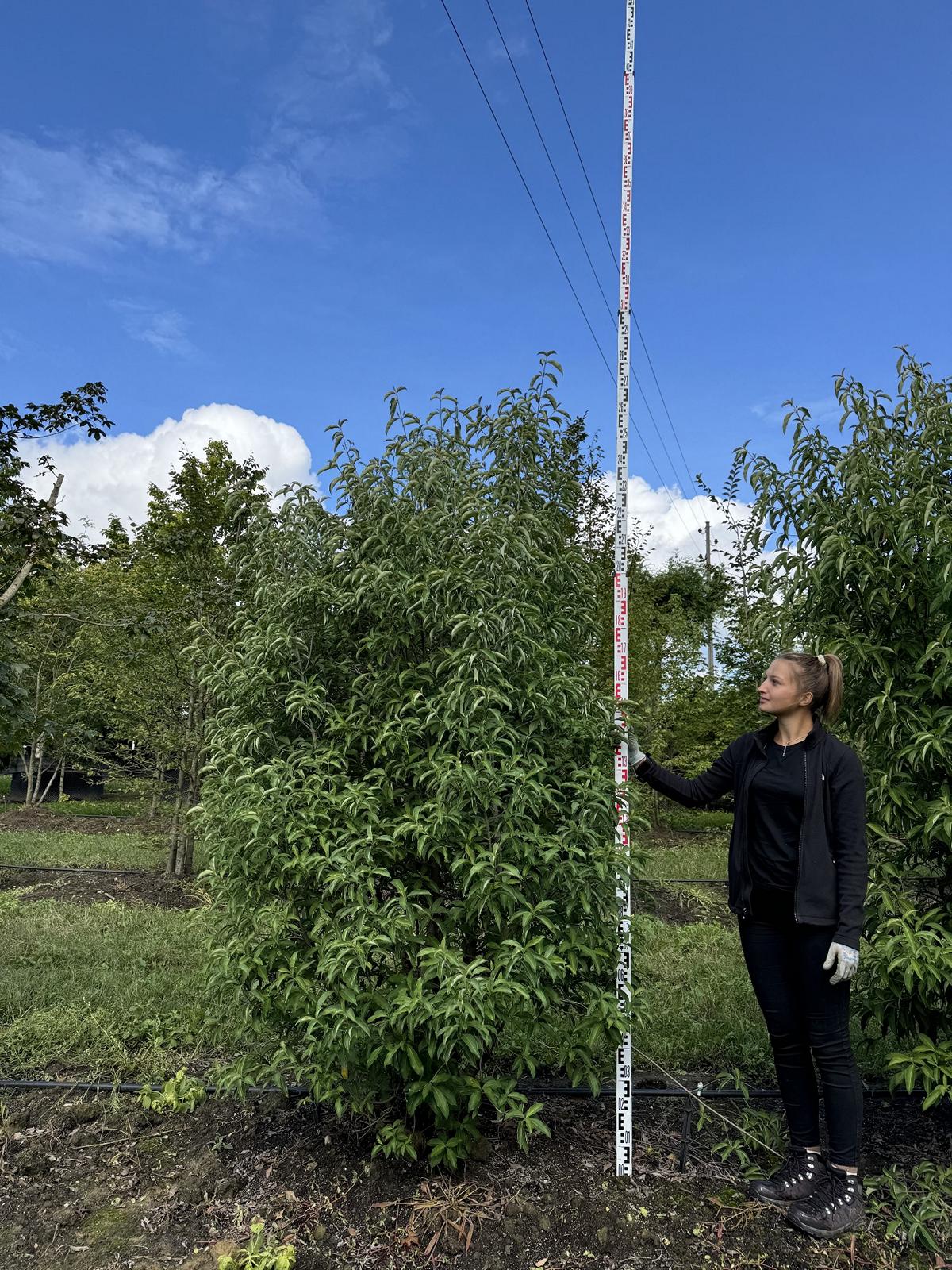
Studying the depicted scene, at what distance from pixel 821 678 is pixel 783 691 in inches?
5.5

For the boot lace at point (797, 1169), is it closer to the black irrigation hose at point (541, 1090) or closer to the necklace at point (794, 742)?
the black irrigation hose at point (541, 1090)

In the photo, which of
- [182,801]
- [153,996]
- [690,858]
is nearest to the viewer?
[153,996]

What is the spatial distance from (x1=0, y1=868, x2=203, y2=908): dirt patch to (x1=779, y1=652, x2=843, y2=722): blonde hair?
645 centimetres

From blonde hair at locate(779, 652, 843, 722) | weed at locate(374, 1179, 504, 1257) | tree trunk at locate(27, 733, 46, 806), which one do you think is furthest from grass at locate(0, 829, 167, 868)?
blonde hair at locate(779, 652, 843, 722)

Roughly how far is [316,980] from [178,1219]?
36.5 inches

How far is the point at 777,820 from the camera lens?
3.06m

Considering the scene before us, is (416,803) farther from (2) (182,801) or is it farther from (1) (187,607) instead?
(2) (182,801)

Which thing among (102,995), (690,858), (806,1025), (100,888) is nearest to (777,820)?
(806,1025)

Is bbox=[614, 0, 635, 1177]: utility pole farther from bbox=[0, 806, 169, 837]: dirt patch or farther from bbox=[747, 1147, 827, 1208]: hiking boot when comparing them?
bbox=[0, 806, 169, 837]: dirt patch

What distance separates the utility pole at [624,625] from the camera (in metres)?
3.14

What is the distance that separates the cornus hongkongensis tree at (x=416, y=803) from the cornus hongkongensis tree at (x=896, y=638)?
0.96m

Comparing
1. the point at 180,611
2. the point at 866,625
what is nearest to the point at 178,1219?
the point at 866,625

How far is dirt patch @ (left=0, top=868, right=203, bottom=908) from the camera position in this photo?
832cm

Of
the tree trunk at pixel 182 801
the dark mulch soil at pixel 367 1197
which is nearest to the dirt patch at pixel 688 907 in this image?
the dark mulch soil at pixel 367 1197
